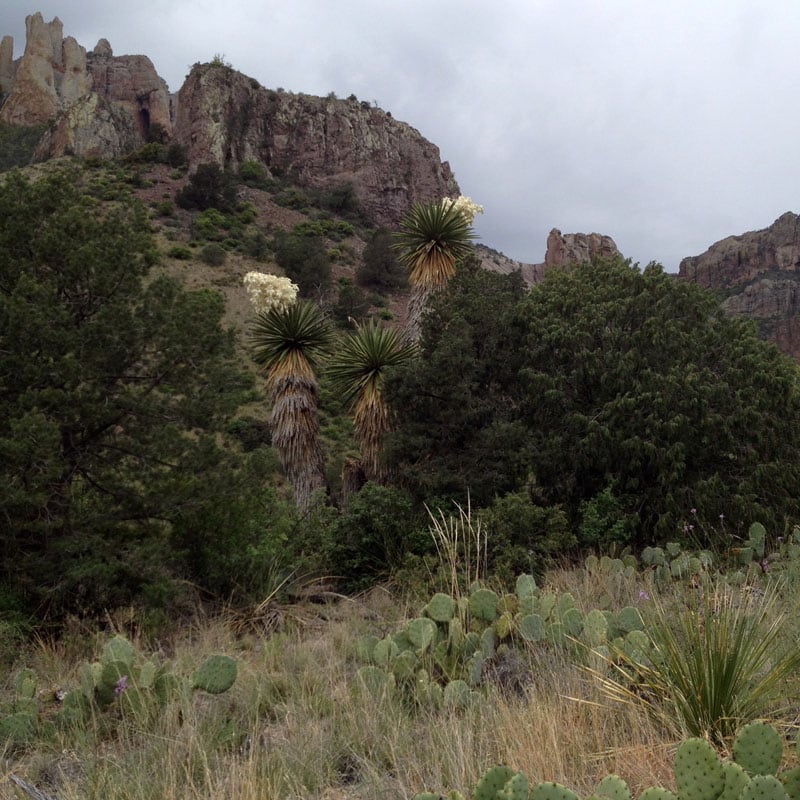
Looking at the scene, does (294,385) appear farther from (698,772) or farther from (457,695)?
(698,772)

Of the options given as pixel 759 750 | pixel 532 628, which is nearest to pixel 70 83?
pixel 532 628

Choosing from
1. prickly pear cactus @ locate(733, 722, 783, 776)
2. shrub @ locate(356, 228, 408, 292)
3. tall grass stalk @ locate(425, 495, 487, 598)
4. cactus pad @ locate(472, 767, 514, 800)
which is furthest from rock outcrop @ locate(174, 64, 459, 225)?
prickly pear cactus @ locate(733, 722, 783, 776)

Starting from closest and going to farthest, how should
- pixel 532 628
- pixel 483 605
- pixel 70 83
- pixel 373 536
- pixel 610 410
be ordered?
pixel 532 628 → pixel 483 605 → pixel 610 410 → pixel 373 536 → pixel 70 83

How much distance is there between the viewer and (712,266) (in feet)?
290

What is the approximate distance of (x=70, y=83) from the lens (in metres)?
119

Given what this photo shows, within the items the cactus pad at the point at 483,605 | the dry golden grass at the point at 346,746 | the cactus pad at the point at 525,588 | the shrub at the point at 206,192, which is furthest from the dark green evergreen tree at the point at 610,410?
the shrub at the point at 206,192

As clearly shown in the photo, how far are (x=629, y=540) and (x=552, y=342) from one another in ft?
12.6

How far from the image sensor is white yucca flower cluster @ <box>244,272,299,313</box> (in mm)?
15938

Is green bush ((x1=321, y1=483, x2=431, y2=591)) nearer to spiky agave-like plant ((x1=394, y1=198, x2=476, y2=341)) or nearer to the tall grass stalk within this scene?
the tall grass stalk

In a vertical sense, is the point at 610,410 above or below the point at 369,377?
below

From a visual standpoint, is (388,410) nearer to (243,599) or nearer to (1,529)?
Result: (243,599)

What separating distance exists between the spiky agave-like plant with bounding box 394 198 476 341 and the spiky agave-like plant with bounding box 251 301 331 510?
2318 mm

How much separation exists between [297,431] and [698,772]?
43.8ft

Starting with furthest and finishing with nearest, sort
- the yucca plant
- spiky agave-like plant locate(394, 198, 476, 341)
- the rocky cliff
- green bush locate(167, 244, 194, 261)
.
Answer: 1. the rocky cliff
2. green bush locate(167, 244, 194, 261)
3. spiky agave-like plant locate(394, 198, 476, 341)
4. the yucca plant
